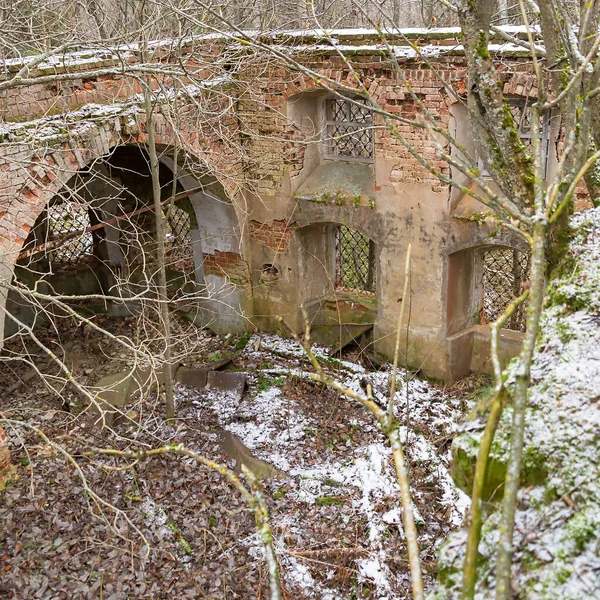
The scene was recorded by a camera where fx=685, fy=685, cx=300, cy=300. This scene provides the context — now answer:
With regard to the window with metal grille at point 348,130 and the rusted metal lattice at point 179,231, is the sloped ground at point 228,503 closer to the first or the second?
the rusted metal lattice at point 179,231

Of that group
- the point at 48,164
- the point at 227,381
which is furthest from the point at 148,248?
the point at 48,164

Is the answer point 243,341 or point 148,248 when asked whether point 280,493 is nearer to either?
point 243,341

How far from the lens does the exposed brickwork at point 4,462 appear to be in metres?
7.18

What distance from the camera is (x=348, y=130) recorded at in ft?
32.5

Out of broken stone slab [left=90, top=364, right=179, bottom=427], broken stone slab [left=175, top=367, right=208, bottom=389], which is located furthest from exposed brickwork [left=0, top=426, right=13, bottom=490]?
broken stone slab [left=175, top=367, right=208, bottom=389]

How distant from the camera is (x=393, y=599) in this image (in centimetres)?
608

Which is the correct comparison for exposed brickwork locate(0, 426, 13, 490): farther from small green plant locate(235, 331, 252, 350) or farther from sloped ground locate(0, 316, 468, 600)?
small green plant locate(235, 331, 252, 350)

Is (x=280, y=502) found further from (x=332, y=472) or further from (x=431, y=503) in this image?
(x=431, y=503)

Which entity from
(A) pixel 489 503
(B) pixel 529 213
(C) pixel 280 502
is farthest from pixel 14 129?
(A) pixel 489 503

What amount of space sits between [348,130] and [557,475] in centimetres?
822

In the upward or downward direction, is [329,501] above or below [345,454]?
below

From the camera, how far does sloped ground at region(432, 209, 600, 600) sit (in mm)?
1994

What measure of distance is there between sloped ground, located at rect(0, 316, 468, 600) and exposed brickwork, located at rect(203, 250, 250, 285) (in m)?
2.16

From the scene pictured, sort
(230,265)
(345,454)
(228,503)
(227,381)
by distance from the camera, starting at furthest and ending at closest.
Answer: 1. (230,265)
2. (227,381)
3. (345,454)
4. (228,503)
